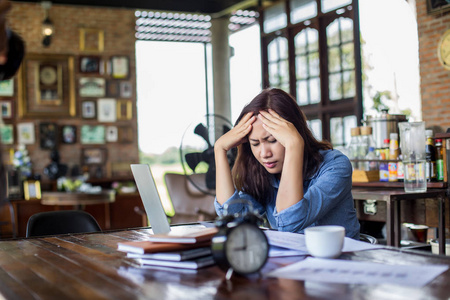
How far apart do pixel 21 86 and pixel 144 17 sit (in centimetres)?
210

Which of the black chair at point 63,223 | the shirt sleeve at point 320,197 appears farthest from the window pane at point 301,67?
the shirt sleeve at point 320,197

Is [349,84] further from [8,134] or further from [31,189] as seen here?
[8,134]

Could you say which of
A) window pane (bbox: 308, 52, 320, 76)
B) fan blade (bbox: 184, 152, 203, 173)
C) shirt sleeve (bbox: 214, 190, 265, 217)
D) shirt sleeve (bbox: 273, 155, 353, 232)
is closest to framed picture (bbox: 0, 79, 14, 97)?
window pane (bbox: 308, 52, 320, 76)

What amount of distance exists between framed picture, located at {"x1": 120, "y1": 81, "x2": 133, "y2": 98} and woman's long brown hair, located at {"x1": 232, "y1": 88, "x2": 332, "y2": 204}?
5.93 metres

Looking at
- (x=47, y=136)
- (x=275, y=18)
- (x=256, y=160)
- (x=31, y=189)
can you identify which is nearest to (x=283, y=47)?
(x=275, y=18)

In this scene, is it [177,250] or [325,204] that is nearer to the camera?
[177,250]

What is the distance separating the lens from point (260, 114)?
206 cm

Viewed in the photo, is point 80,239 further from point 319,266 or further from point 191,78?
point 191,78

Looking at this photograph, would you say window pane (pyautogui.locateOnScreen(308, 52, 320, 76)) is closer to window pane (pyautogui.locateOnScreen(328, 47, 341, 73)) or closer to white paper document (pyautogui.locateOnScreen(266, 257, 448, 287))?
window pane (pyautogui.locateOnScreen(328, 47, 341, 73))

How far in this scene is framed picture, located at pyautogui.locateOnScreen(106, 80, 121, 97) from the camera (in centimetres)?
784

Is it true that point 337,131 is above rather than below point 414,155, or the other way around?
above

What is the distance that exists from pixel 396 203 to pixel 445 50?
3.12 meters

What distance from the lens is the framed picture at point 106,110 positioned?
779 cm

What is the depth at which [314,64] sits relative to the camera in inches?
278
